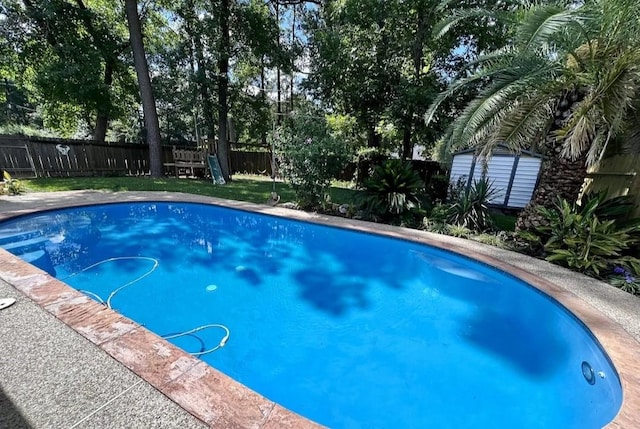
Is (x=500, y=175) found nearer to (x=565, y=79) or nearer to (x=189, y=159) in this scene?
(x=565, y=79)

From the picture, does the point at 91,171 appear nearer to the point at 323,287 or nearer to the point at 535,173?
the point at 323,287

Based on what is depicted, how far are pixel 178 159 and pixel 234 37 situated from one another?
5.80m

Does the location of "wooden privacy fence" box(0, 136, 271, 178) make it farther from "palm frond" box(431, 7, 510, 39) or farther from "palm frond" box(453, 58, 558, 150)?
"palm frond" box(453, 58, 558, 150)

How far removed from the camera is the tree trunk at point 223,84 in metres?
11.4

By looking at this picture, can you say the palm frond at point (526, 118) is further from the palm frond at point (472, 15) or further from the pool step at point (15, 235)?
the pool step at point (15, 235)

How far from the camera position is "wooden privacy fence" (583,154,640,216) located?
5.03 meters

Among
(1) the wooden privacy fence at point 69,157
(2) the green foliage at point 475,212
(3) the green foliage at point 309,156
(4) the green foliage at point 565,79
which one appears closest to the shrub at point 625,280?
(4) the green foliage at point 565,79

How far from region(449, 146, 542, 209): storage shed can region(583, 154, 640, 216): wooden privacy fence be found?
202 cm

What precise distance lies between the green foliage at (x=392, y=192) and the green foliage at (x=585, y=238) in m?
2.75

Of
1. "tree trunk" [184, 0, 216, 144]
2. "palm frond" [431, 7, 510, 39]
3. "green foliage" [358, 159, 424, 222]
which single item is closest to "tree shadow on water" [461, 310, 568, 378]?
"green foliage" [358, 159, 424, 222]

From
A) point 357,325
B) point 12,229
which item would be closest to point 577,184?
point 357,325

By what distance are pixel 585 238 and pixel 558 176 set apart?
3.97 feet

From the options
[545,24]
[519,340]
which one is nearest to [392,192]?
[545,24]

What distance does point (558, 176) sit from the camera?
505 cm
